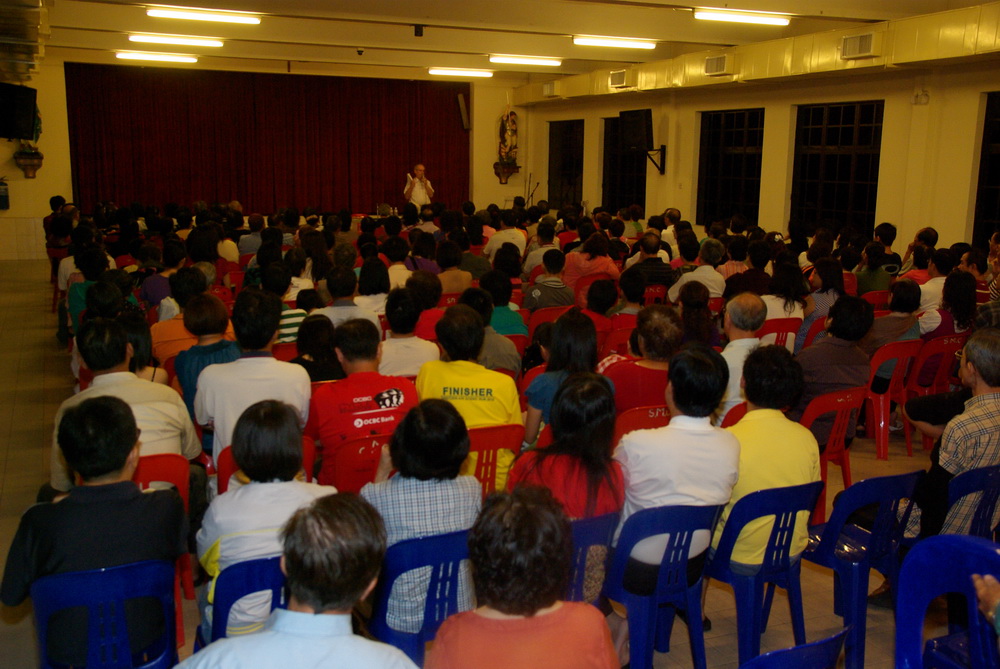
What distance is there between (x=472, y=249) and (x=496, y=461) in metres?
6.33

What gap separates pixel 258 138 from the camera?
1723 cm

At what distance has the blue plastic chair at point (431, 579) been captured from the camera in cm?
228

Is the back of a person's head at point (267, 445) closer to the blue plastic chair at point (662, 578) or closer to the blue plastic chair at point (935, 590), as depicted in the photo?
the blue plastic chair at point (662, 578)

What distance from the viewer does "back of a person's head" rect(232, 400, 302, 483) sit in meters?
2.42

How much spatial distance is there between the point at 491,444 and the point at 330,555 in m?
1.57

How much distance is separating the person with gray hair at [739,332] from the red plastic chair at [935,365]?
165 centimetres

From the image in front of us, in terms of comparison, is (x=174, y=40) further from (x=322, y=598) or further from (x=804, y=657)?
(x=804, y=657)

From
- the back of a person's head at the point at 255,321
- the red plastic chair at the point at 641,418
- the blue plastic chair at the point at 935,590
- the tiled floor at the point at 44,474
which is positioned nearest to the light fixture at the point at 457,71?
the tiled floor at the point at 44,474

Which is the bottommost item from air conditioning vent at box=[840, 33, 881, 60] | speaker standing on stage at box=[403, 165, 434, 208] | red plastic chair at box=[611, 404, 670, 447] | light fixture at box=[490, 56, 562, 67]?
red plastic chair at box=[611, 404, 670, 447]

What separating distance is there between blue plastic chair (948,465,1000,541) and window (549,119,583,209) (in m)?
14.6

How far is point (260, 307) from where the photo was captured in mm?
3674

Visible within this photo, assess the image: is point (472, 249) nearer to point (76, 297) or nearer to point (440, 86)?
point (76, 297)

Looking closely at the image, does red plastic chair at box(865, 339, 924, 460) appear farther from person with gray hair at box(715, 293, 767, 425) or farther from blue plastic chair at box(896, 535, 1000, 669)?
blue plastic chair at box(896, 535, 1000, 669)

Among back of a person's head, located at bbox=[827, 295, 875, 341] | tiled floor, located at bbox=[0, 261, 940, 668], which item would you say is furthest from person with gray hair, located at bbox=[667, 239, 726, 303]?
back of a person's head, located at bbox=[827, 295, 875, 341]
